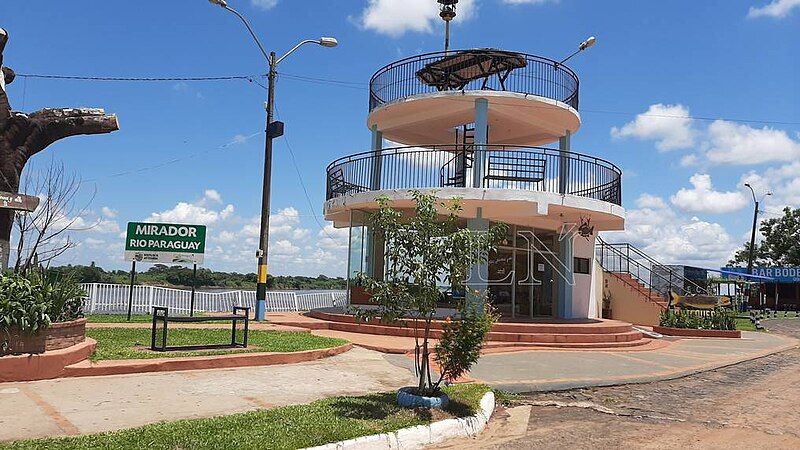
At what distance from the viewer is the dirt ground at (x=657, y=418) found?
6.98 m

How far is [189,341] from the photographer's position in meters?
11.7

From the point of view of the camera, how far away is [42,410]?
6.60m

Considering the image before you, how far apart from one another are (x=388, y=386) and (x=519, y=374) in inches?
113

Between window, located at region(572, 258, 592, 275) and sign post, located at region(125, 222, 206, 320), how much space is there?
443 inches

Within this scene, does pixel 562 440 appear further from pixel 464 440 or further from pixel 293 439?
pixel 293 439

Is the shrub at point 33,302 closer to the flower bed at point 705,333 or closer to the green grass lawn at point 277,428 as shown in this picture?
the green grass lawn at point 277,428

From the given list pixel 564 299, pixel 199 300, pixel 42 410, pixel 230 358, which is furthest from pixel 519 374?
pixel 199 300

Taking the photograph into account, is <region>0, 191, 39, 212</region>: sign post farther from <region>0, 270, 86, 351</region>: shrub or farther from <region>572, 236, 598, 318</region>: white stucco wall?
<region>572, 236, 598, 318</region>: white stucco wall

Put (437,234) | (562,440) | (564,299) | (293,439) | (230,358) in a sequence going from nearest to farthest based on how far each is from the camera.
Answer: (293,439), (562,440), (437,234), (230,358), (564,299)

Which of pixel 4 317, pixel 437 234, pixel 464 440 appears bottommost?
pixel 464 440

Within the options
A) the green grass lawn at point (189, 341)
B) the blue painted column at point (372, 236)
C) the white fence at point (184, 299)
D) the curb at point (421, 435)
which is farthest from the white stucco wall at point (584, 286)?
the curb at point (421, 435)

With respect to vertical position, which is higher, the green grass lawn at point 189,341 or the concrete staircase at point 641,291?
the concrete staircase at point 641,291

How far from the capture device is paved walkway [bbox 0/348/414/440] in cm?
625

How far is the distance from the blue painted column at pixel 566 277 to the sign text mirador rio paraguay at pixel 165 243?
10.6m
